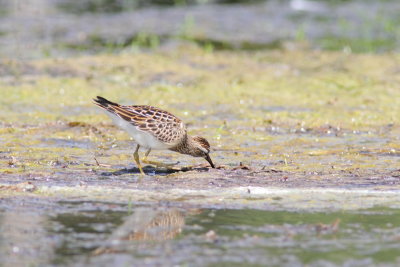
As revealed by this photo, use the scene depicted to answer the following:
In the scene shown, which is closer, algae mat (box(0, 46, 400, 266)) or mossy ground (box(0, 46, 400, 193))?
algae mat (box(0, 46, 400, 266))

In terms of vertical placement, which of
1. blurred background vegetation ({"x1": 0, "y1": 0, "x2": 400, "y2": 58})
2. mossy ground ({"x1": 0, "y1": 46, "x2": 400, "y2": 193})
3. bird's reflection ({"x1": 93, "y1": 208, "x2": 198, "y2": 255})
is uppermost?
blurred background vegetation ({"x1": 0, "y1": 0, "x2": 400, "y2": 58})

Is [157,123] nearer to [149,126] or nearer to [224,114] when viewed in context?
[149,126]

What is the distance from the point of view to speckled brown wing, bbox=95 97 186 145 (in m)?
10.2

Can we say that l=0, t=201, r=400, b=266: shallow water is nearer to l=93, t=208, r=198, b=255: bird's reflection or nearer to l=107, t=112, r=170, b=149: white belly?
l=93, t=208, r=198, b=255: bird's reflection

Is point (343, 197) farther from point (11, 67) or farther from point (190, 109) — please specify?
point (11, 67)

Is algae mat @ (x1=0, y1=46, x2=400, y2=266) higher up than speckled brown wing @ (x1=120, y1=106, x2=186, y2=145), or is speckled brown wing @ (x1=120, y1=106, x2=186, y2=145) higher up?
speckled brown wing @ (x1=120, y1=106, x2=186, y2=145)

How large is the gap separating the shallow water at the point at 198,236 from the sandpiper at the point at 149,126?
181cm

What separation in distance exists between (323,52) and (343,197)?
10801 millimetres

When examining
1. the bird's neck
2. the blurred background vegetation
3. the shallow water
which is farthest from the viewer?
the blurred background vegetation

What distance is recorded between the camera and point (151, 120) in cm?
1032

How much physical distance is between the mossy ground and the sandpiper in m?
0.53

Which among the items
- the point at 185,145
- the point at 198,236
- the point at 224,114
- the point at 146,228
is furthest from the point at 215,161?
the point at 198,236

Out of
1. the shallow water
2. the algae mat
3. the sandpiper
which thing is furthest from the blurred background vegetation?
the shallow water

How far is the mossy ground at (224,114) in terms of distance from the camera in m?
10.3
